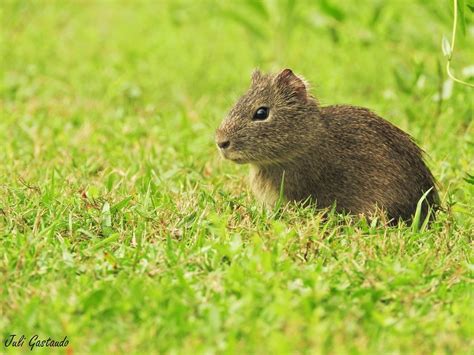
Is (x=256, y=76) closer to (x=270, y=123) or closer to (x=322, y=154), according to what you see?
(x=270, y=123)

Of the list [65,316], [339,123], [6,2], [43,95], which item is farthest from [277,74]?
[6,2]

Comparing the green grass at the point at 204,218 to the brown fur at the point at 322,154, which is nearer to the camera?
the green grass at the point at 204,218

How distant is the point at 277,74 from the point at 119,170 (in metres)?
1.25

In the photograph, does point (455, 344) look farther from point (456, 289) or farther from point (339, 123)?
point (339, 123)

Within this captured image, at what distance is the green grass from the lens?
390 centimetres

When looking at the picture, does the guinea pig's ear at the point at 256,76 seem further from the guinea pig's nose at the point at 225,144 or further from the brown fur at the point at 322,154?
the guinea pig's nose at the point at 225,144

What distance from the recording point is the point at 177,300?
13.2 ft

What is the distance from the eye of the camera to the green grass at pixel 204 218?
3.90 meters
